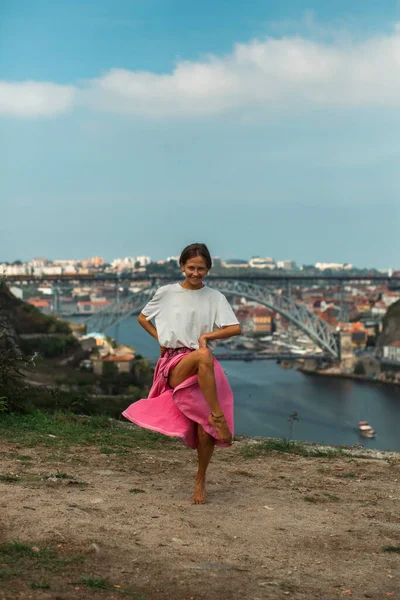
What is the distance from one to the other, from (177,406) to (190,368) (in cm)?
15

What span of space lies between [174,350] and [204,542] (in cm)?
74

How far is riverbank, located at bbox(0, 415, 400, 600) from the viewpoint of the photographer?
2.06 m

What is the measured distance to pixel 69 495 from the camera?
280 cm

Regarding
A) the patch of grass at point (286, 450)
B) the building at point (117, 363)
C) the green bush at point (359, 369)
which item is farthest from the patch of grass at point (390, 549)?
the green bush at point (359, 369)

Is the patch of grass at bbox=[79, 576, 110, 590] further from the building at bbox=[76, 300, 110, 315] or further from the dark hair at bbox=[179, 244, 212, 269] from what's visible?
the building at bbox=[76, 300, 110, 315]

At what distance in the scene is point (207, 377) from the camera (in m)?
2.75

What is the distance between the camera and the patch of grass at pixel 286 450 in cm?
410

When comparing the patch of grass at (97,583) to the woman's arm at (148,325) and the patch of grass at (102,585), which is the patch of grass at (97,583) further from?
the woman's arm at (148,325)

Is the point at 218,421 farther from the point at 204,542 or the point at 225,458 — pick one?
the point at 225,458

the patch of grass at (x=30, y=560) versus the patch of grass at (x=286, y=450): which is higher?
the patch of grass at (x=30, y=560)

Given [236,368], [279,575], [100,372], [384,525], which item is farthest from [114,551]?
[236,368]

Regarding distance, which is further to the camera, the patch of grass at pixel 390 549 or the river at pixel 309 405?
the river at pixel 309 405

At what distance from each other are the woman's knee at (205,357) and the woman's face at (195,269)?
0.87ft

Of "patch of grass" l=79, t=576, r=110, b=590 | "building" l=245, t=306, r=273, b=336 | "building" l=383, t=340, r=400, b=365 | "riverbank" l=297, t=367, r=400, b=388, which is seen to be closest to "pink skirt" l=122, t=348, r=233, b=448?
"patch of grass" l=79, t=576, r=110, b=590
